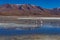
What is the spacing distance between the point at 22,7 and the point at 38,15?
223cm

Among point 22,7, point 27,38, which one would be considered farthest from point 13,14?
point 27,38

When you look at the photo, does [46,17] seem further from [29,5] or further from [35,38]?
[35,38]

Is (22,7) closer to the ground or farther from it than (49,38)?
farther from it

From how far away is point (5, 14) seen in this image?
2298 cm

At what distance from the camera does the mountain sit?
22095 mm

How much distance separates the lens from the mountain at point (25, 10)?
870 inches

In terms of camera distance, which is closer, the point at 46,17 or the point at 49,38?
the point at 49,38

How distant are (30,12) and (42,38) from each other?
16852 mm

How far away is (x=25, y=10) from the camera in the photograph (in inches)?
952

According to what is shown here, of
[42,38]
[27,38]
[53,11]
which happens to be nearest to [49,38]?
[42,38]

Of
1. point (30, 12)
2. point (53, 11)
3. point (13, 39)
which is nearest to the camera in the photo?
point (13, 39)

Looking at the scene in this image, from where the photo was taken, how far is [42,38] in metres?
9.55

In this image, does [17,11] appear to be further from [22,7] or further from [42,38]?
[42,38]

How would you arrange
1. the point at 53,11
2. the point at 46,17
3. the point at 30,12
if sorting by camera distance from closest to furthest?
the point at 53,11 < the point at 46,17 < the point at 30,12
